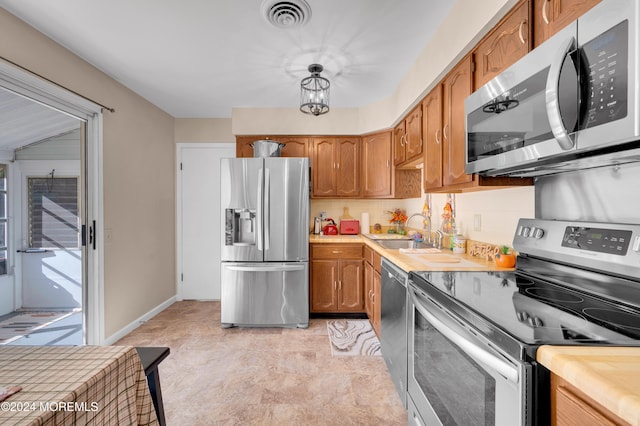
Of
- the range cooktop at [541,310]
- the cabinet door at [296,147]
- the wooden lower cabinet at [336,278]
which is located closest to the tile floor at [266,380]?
the wooden lower cabinet at [336,278]

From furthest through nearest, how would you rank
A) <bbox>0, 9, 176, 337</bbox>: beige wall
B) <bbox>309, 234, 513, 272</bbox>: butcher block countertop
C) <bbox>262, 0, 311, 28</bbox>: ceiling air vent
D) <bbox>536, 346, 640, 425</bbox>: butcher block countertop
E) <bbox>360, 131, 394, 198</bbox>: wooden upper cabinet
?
<bbox>360, 131, 394, 198</bbox>: wooden upper cabinet → <bbox>0, 9, 176, 337</bbox>: beige wall → <bbox>262, 0, 311, 28</bbox>: ceiling air vent → <bbox>309, 234, 513, 272</bbox>: butcher block countertop → <bbox>536, 346, 640, 425</bbox>: butcher block countertop

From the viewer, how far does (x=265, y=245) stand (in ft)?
9.89

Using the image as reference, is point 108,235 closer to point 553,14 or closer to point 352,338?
point 352,338

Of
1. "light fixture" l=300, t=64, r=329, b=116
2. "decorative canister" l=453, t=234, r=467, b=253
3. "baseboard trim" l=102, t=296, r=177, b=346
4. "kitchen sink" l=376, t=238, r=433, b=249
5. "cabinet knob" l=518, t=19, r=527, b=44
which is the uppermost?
"light fixture" l=300, t=64, r=329, b=116

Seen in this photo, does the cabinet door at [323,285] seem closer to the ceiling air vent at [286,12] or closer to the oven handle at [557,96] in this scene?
the ceiling air vent at [286,12]

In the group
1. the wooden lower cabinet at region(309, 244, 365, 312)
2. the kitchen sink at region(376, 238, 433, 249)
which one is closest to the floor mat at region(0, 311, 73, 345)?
the wooden lower cabinet at region(309, 244, 365, 312)

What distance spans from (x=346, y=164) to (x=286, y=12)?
2005mm

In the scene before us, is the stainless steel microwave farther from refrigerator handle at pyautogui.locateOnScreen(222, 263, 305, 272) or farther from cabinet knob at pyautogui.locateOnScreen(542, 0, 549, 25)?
refrigerator handle at pyautogui.locateOnScreen(222, 263, 305, 272)

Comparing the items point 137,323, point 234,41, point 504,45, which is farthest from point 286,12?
point 137,323

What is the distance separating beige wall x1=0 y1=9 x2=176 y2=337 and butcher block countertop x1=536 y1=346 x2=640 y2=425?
10.2 feet

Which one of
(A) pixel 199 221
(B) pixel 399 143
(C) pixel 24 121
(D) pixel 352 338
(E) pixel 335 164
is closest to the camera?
(C) pixel 24 121

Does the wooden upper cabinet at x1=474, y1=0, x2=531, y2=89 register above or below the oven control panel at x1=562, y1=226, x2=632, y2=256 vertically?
above

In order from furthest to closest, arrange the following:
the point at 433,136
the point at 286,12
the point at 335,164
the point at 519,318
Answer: the point at 335,164 < the point at 433,136 < the point at 286,12 < the point at 519,318

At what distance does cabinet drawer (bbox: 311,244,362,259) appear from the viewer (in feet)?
10.5
